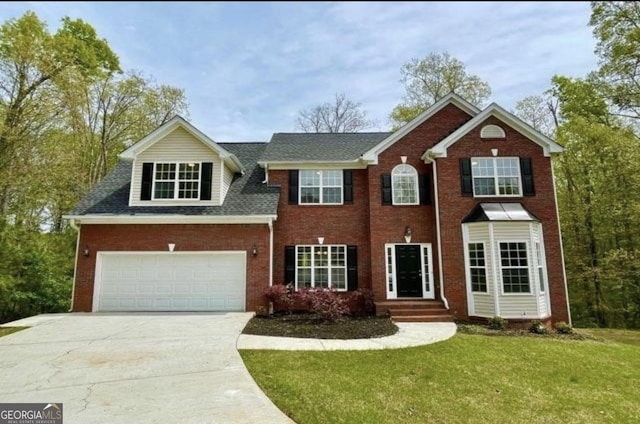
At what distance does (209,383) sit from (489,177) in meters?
11.5

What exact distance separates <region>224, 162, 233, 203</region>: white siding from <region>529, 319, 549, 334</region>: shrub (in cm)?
1127

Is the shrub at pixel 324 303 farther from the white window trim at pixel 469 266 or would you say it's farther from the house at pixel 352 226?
the white window trim at pixel 469 266

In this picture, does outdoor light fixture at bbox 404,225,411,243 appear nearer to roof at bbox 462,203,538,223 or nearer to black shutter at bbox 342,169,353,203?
roof at bbox 462,203,538,223

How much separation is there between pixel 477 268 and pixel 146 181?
40.8ft

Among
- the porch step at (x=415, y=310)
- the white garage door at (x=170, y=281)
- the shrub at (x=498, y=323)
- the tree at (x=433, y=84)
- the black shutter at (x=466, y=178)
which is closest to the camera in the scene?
the shrub at (x=498, y=323)

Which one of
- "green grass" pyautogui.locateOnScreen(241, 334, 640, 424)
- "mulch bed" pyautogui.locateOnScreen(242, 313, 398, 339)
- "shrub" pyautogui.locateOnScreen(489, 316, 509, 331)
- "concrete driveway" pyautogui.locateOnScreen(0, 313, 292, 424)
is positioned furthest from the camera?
"shrub" pyautogui.locateOnScreen(489, 316, 509, 331)

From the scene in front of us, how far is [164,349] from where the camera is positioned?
24.9 ft

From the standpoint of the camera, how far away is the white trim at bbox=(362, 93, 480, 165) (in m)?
13.6

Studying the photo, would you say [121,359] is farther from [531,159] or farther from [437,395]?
[531,159]

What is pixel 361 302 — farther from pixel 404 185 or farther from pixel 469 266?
pixel 404 185

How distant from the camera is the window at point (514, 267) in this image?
11336mm

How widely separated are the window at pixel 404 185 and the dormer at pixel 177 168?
6.54 m

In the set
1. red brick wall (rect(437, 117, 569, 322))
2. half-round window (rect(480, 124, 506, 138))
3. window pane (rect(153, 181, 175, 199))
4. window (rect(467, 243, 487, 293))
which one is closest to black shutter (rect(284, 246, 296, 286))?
window pane (rect(153, 181, 175, 199))

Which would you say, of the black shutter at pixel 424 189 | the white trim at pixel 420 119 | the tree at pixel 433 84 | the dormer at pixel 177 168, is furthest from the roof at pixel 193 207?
the tree at pixel 433 84
